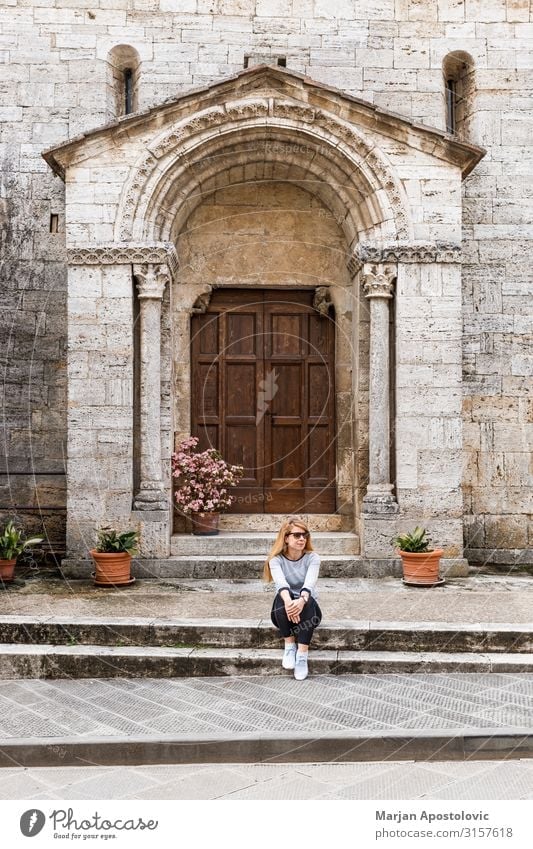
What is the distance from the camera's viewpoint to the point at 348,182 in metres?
9.58

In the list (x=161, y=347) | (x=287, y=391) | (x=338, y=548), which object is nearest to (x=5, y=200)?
(x=161, y=347)

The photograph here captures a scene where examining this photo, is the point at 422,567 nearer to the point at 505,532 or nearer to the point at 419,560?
the point at 419,560

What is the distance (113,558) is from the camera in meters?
8.30

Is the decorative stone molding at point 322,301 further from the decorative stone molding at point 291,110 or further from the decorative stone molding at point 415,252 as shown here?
the decorative stone molding at point 291,110

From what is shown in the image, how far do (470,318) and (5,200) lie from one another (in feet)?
20.7

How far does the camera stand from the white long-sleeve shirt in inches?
242

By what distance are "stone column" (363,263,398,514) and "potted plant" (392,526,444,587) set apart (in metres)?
0.84

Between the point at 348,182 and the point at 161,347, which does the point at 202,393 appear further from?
the point at 348,182

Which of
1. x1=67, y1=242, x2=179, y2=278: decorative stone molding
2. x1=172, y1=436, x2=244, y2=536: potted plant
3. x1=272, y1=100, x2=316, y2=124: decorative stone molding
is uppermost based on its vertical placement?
x1=272, y1=100, x2=316, y2=124: decorative stone molding

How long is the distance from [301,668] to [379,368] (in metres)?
4.25

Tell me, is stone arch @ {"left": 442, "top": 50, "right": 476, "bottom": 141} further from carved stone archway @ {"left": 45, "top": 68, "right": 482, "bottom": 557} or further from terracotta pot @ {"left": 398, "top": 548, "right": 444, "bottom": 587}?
terracotta pot @ {"left": 398, "top": 548, "right": 444, "bottom": 587}

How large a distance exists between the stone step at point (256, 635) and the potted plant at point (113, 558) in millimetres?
1616

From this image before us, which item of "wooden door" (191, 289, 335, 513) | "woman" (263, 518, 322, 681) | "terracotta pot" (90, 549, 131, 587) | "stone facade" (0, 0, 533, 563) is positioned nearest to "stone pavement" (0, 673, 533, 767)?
"woman" (263, 518, 322, 681)

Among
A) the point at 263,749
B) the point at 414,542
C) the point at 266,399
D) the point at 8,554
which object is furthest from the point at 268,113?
the point at 263,749
